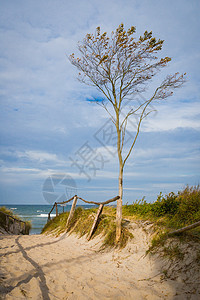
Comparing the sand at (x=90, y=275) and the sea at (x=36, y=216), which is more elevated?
the sand at (x=90, y=275)

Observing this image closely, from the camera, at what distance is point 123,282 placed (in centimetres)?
446

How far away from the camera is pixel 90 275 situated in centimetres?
480

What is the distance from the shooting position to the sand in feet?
12.6

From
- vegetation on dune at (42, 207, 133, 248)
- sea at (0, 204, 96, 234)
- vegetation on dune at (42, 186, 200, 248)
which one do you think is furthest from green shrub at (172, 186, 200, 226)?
sea at (0, 204, 96, 234)

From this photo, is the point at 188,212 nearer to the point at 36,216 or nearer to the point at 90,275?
the point at 90,275

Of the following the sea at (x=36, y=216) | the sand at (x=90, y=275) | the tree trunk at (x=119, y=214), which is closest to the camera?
the sand at (x=90, y=275)

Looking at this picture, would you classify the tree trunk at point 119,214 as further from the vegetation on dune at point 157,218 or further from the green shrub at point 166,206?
the green shrub at point 166,206

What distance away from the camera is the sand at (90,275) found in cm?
383

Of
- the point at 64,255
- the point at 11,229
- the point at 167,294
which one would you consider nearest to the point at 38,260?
the point at 64,255

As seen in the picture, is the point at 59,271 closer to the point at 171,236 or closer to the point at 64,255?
the point at 64,255

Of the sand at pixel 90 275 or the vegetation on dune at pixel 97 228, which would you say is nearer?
the sand at pixel 90 275

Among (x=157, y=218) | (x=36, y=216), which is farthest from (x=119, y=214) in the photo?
(x=36, y=216)

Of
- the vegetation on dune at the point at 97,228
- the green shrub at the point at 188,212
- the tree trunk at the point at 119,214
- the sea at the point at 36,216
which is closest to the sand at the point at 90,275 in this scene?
the vegetation on dune at the point at 97,228

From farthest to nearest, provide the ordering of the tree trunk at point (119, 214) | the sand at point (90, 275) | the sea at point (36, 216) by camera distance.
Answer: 1. the sea at point (36, 216)
2. the tree trunk at point (119, 214)
3. the sand at point (90, 275)
